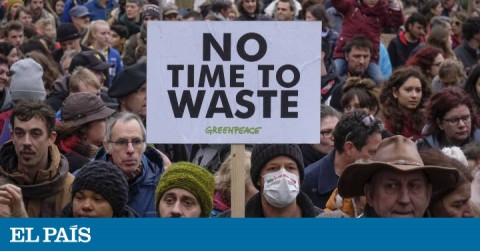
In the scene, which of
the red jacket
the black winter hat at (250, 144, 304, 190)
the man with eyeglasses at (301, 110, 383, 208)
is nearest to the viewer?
the black winter hat at (250, 144, 304, 190)

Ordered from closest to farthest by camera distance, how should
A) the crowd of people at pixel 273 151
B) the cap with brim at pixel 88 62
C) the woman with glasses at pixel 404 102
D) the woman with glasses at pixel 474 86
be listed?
1. the crowd of people at pixel 273 151
2. the woman with glasses at pixel 404 102
3. the woman with glasses at pixel 474 86
4. the cap with brim at pixel 88 62

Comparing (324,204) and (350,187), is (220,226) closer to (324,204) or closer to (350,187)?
(350,187)

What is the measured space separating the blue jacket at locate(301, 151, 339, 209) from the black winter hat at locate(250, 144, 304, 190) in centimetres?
89

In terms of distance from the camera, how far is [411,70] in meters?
12.1

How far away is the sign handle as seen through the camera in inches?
284

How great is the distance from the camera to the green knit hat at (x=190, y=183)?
759 cm

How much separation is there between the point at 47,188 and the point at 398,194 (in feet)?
8.25

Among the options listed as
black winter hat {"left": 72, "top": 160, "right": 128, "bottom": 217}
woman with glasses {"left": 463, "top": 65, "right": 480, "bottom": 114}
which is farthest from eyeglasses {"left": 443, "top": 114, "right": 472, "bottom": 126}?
black winter hat {"left": 72, "top": 160, "right": 128, "bottom": 217}

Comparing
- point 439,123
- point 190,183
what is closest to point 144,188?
point 190,183

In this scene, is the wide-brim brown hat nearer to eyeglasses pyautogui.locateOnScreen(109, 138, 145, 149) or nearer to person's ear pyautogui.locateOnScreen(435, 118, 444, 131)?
eyeglasses pyautogui.locateOnScreen(109, 138, 145, 149)

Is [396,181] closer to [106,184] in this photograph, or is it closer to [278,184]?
[278,184]

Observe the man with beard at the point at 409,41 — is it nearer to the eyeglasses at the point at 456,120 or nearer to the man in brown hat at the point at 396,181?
the eyeglasses at the point at 456,120

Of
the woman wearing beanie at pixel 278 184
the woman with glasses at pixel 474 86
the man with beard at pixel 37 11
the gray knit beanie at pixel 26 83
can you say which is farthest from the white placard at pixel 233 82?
the man with beard at pixel 37 11

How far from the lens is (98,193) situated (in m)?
7.30
